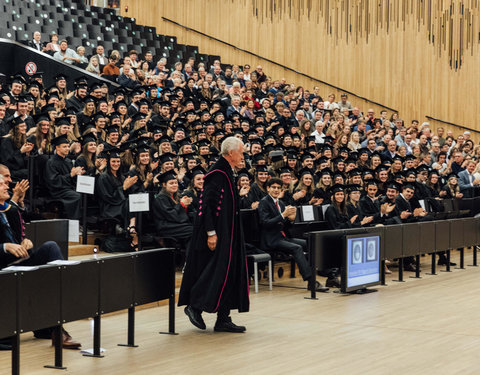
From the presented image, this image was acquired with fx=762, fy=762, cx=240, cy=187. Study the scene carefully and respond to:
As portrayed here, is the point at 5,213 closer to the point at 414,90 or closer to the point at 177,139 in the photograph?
the point at 177,139

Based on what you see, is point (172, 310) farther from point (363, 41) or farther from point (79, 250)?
point (363, 41)

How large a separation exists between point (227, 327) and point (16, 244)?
211 centimetres

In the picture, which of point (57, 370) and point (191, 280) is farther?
point (191, 280)

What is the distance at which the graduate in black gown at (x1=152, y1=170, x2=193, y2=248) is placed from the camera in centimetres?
952

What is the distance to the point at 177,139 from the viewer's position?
1298 centimetres

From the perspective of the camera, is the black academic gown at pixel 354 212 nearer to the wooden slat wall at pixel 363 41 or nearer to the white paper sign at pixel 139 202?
the white paper sign at pixel 139 202

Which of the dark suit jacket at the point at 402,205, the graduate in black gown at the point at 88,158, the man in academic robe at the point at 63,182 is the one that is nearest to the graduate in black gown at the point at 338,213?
the dark suit jacket at the point at 402,205

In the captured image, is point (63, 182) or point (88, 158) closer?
point (63, 182)

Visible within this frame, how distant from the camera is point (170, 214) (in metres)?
9.53

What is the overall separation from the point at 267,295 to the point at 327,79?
15432 millimetres

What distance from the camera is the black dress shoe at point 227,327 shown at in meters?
6.88

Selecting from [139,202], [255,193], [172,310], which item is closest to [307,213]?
[255,193]

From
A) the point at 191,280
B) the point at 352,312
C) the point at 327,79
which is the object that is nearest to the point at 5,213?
the point at 191,280

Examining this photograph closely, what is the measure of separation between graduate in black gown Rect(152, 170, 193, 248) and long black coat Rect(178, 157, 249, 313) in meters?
2.61
